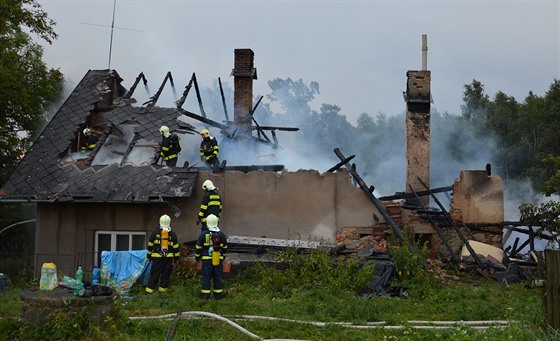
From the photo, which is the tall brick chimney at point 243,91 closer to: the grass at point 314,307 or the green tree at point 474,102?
the grass at point 314,307

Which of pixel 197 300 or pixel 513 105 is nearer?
pixel 197 300

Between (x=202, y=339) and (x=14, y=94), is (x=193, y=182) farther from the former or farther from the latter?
(x=14, y=94)

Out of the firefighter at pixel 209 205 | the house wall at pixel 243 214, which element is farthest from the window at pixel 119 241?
the firefighter at pixel 209 205

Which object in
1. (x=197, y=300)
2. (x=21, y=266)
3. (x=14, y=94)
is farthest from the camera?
(x=14, y=94)

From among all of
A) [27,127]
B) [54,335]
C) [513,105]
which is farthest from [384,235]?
[513,105]

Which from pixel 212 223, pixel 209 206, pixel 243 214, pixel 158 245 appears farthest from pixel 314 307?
pixel 243 214

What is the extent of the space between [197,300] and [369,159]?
809 inches

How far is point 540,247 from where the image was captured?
59.0 feet

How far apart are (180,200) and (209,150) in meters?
1.43

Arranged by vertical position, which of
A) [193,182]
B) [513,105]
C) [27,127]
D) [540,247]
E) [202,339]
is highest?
[513,105]

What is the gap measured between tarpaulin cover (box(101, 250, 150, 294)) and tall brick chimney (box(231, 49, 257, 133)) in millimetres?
7614

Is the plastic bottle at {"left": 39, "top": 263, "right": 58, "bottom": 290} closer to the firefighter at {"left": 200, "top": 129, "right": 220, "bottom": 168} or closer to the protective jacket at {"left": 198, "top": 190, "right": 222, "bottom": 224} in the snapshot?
the protective jacket at {"left": 198, "top": 190, "right": 222, "bottom": 224}

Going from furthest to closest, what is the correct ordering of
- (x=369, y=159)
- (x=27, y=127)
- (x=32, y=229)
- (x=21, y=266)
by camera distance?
(x=369, y=159)
(x=32, y=229)
(x=27, y=127)
(x=21, y=266)

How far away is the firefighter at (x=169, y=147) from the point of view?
598 inches
